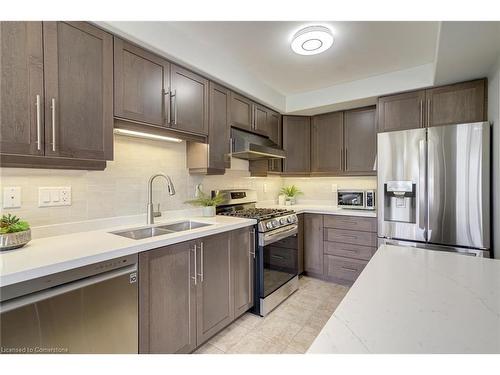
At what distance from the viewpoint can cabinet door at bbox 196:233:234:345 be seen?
1721 mm

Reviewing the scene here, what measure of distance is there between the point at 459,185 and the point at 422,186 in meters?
0.26

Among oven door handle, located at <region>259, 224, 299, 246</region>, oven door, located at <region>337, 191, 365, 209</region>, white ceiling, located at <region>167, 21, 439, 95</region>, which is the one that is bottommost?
oven door handle, located at <region>259, 224, 299, 246</region>

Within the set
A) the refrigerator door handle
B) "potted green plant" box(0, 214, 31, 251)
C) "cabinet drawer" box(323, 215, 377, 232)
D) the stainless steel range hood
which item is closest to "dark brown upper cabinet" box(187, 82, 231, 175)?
the stainless steel range hood

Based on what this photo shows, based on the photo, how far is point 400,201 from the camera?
2.44 metres

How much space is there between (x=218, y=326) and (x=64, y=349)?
104 centimetres

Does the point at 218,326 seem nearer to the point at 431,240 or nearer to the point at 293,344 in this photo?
the point at 293,344

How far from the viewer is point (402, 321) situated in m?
0.61

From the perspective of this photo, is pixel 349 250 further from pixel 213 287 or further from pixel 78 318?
pixel 78 318

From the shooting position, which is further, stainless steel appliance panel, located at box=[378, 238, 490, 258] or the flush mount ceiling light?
stainless steel appliance panel, located at box=[378, 238, 490, 258]

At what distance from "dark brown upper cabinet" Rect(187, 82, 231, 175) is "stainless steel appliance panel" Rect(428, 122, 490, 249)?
1.92 meters

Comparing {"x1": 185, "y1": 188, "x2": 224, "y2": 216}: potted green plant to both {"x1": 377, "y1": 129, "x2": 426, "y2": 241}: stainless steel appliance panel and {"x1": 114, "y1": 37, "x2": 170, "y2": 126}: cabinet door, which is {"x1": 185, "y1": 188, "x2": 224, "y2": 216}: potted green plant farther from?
{"x1": 377, "y1": 129, "x2": 426, "y2": 241}: stainless steel appliance panel

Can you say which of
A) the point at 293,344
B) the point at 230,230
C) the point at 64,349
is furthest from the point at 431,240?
the point at 64,349

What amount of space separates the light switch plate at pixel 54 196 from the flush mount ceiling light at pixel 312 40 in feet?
6.50

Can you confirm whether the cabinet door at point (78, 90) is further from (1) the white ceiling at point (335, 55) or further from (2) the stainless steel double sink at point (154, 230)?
(2) the stainless steel double sink at point (154, 230)
